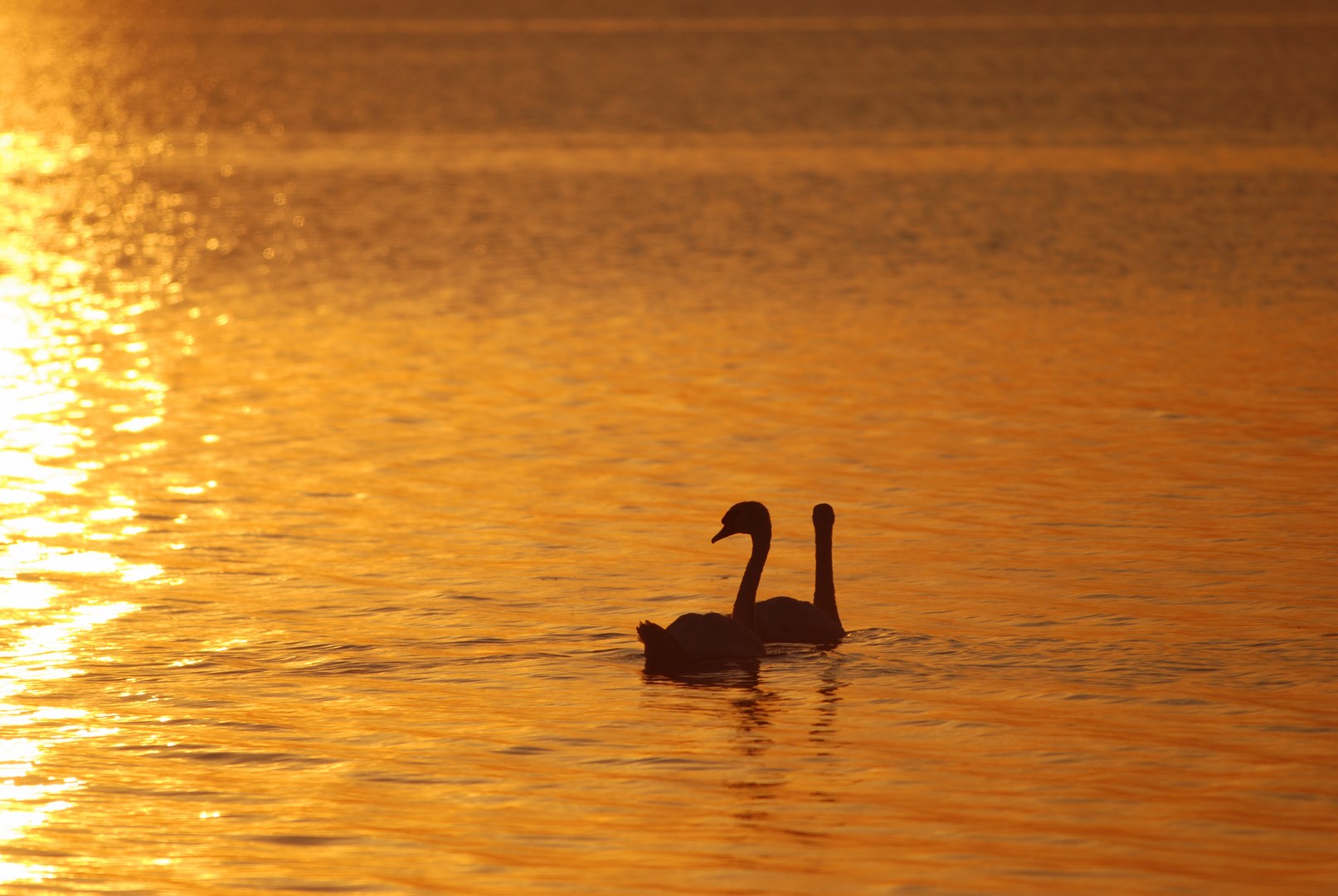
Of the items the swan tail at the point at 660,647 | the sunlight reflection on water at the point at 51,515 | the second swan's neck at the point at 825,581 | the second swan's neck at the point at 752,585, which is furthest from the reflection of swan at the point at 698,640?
the sunlight reflection on water at the point at 51,515

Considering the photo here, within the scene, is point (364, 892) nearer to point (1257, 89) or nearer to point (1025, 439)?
point (1025, 439)

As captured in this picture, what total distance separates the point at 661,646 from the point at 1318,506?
6361 mm

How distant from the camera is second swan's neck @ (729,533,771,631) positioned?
493 inches

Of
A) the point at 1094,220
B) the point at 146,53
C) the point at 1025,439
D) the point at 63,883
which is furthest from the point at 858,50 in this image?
the point at 63,883

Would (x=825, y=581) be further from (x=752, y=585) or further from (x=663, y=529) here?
(x=663, y=529)

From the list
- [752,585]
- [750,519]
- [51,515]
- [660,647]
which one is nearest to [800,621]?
[752,585]

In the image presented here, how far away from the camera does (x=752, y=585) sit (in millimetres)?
12664

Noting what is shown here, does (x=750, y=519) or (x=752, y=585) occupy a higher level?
(x=750, y=519)

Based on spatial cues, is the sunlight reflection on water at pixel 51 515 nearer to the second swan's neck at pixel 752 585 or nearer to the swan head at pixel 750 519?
the second swan's neck at pixel 752 585

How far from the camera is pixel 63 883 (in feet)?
29.8

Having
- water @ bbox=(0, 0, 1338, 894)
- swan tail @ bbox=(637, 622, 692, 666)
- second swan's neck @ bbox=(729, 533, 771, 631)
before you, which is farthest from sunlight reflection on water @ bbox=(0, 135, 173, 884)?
second swan's neck @ bbox=(729, 533, 771, 631)

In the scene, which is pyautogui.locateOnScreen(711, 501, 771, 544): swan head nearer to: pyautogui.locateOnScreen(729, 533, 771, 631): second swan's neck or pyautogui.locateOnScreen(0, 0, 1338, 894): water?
pyautogui.locateOnScreen(729, 533, 771, 631): second swan's neck

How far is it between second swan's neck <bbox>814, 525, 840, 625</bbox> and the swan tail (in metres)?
1.15

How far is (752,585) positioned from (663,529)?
2.99m
